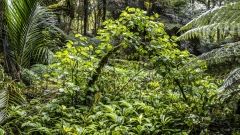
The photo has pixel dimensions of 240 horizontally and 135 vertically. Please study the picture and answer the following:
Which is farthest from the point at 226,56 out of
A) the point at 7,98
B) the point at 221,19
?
the point at 7,98

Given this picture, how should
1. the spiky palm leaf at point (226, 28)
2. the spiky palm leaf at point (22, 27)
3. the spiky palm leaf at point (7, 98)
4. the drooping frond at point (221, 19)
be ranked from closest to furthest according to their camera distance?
the spiky palm leaf at point (226, 28), the drooping frond at point (221, 19), the spiky palm leaf at point (7, 98), the spiky palm leaf at point (22, 27)

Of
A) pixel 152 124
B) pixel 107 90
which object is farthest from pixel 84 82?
pixel 152 124

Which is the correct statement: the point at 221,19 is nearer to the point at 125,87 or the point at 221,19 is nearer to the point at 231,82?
the point at 231,82

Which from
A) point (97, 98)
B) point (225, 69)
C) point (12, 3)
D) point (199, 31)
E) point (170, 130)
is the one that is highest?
point (12, 3)

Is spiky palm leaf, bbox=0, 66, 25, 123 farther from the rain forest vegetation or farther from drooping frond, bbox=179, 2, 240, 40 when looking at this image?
drooping frond, bbox=179, 2, 240, 40

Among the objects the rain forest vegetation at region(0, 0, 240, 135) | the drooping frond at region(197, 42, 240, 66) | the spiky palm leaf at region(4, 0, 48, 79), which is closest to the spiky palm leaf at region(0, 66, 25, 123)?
the rain forest vegetation at region(0, 0, 240, 135)

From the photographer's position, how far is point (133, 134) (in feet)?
9.07

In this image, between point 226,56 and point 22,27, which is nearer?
point 226,56

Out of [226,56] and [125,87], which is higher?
[226,56]

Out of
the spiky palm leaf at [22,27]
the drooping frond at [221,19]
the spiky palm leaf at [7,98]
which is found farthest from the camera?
the spiky palm leaf at [22,27]

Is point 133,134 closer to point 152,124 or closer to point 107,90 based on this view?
point 152,124

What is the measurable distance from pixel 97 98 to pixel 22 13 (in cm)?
184

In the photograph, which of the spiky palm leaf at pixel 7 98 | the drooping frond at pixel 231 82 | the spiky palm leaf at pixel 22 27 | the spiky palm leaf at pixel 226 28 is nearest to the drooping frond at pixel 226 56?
the spiky palm leaf at pixel 226 28

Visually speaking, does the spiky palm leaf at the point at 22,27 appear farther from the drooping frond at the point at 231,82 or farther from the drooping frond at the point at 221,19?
the drooping frond at the point at 231,82
